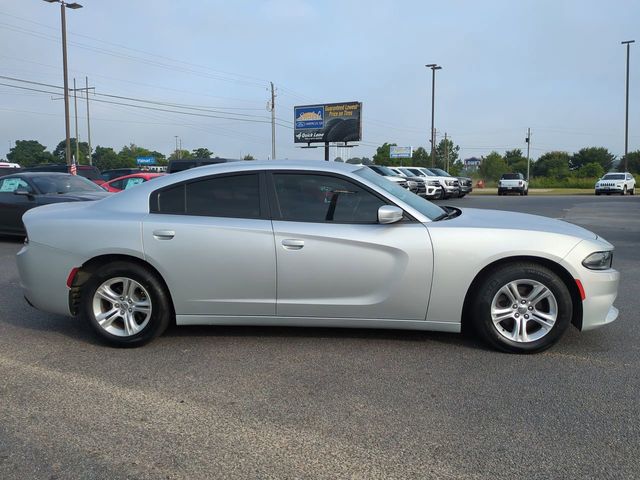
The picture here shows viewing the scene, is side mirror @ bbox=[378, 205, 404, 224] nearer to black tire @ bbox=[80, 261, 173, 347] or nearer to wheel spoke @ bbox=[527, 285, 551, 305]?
wheel spoke @ bbox=[527, 285, 551, 305]

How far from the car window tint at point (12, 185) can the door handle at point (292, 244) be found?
27.7 ft

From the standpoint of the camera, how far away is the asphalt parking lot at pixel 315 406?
2879 millimetres

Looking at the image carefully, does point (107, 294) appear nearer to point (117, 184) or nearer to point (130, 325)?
Answer: point (130, 325)

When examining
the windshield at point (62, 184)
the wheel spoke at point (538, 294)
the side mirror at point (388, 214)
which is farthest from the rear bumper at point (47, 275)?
the windshield at point (62, 184)

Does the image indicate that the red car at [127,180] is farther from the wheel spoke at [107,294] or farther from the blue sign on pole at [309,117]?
the blue sign on pole at [309,117]

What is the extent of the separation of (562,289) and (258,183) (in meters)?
2.53

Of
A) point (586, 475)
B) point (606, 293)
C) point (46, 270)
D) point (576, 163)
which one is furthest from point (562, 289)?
point (576, 163)

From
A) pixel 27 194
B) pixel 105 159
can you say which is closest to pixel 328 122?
pixel 27 194

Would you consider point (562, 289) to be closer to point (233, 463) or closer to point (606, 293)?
point (606, 293)

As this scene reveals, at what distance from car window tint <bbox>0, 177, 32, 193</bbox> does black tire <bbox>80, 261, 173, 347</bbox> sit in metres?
7.37

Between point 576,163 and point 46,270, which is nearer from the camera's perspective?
point 46,270

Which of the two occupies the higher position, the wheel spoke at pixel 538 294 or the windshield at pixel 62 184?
the windshield at pixel 62 184

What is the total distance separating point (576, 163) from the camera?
9612cm

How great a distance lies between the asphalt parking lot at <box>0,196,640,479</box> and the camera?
9.45ft
